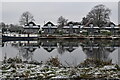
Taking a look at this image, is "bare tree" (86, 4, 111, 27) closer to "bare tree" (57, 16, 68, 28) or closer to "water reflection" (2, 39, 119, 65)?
"bare tree" (57, 16, 68, 28)

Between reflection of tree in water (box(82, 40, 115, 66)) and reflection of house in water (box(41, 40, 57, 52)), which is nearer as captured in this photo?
reflection of tree in water (box(82, 40, 115, 66))

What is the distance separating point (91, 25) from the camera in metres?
60.2

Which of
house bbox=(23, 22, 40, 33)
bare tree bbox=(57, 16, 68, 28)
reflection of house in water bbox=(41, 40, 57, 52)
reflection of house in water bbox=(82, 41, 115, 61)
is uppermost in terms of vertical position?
bare tree bbox=(57, 16, 68, 28)

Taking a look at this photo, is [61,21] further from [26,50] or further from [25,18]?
[26,50]

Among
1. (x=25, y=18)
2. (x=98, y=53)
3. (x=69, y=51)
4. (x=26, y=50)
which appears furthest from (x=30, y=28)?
(x=98, y=53)

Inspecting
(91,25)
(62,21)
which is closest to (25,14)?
(62,21)

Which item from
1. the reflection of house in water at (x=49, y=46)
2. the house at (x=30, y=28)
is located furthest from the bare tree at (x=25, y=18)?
the reflection of house in water at (x=49, y=46)

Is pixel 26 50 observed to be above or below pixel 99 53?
above

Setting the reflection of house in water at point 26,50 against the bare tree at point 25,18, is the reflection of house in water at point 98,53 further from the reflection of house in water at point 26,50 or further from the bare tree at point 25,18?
the bare tree at point 25,18

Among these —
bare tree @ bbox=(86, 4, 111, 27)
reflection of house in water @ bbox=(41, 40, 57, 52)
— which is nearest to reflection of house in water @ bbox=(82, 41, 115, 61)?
reflection of house in water @ bbox=(41, 40, 57, 52)

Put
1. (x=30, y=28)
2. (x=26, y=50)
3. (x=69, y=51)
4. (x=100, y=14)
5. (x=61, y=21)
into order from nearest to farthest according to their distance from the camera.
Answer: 1. (x=69, y=51)
2. (x=26, y=50)
3. (x=100, y=14)
4. (x=30, y=28)
5. (x=61, y=21)

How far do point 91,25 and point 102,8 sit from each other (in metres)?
5.44

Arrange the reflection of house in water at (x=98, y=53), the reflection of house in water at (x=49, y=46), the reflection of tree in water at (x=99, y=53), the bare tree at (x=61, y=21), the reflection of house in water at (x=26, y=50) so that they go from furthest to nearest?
the bare tree at (x=61, y=21)
the reflection of house in water at (x=49, y=46)
the reflection of house in water at (x=26, y=50)
the reflection of house in water at (x=98, y=53)
the reflection of tree in water at (x=99, y=53)

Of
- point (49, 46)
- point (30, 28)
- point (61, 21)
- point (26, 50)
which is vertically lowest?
point (26, 50)
